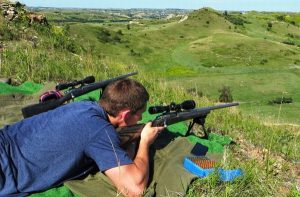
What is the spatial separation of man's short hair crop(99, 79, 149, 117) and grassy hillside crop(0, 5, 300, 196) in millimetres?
1213

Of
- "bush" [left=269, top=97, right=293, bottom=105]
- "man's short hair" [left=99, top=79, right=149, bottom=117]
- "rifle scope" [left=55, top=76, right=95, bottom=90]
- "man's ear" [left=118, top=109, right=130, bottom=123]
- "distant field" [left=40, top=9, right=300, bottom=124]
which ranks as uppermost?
"man's short hair" [left=99, top=79, right=149, bottom=117]

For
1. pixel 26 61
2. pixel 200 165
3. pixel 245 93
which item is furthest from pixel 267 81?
pixel 200 165

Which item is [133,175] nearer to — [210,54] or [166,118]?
[166,118]

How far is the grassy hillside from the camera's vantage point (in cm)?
707

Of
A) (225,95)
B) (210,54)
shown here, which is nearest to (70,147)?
(225,95)

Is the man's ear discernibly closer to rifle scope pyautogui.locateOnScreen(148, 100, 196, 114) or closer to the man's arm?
the man's arm

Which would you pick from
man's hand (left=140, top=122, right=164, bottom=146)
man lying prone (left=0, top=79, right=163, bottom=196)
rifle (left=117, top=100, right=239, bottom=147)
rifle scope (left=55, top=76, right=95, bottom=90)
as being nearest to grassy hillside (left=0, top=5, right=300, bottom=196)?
rifle (left=117, top=100, right=239, bottom=147)

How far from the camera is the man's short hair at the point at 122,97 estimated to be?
15.7 feet

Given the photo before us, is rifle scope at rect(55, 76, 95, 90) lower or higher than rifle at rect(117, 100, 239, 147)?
lower

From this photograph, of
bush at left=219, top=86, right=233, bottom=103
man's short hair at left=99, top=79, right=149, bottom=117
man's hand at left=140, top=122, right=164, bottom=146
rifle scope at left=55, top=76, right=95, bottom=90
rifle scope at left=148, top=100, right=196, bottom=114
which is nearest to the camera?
man's short hair at left=99, top=79, right=149, bottom=117

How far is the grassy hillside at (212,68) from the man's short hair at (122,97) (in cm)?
121

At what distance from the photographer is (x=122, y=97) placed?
4.79 m

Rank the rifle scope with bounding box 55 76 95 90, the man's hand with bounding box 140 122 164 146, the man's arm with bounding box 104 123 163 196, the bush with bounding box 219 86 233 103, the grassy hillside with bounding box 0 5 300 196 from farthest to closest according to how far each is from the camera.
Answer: the bush with bounding box 219 86 233 103
the rifle scope with bounding box 55 76 95 90
the grassy hillside with bounding box 0 5 300 196
the man's hand with bounding box 140 122 164 146
the man's arm with bounding box 104 123 163 196

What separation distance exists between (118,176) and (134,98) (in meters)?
0.76
